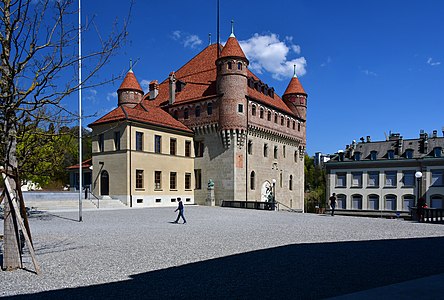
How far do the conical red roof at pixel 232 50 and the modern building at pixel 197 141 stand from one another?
0.33 ft

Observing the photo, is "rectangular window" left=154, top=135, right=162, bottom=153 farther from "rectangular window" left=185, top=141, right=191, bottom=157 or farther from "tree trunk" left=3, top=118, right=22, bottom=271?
"tree trunk" left=3, top=118, right=22, bottom=271

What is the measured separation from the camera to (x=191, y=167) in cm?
4284

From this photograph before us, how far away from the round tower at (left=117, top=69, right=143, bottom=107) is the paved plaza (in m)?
33.0

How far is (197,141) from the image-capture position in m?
42.9

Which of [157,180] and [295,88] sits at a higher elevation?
[295,88]

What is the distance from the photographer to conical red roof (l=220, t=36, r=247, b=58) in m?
39.7

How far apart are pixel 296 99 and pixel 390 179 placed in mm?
16625

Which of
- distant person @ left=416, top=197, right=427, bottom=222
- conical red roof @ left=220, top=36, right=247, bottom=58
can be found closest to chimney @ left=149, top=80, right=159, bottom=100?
conical red roof @ left=220, top=36, right=247, bottom=58

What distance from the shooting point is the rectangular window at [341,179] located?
56.8m

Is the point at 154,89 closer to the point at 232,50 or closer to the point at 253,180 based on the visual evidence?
the point at 232,50

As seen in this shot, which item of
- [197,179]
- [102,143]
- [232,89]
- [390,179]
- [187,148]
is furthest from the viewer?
[390,179]

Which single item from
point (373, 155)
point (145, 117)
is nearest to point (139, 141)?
point (145, 117)

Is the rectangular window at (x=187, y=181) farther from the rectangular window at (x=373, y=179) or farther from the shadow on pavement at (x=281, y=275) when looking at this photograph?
the shadow on pavement at (x=281, y=275)

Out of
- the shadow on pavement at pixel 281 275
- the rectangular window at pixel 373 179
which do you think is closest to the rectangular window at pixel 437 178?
the rectangular window at pixel 373 179
